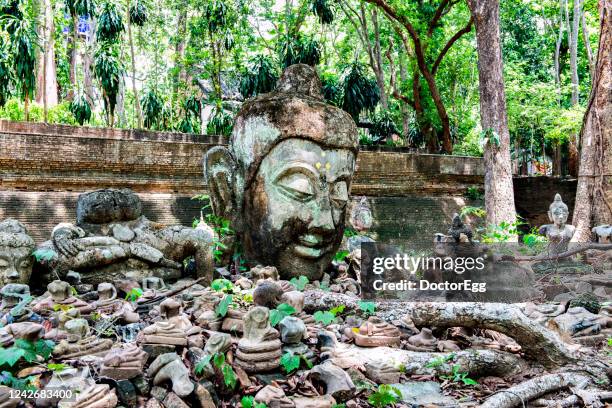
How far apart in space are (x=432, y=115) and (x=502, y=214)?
6.41m

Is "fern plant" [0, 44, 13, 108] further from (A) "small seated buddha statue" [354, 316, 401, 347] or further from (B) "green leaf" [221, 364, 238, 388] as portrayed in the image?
(B) "green leaf" [221, 364, 238, 388]

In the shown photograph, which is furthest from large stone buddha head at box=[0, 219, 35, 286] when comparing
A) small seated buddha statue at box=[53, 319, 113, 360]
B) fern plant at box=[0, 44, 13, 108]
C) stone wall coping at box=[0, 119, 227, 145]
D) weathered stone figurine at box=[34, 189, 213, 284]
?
fern plant at box=[0, 44, 13, 108]

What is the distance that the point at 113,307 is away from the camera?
9.52 ft

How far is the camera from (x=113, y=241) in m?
3.57

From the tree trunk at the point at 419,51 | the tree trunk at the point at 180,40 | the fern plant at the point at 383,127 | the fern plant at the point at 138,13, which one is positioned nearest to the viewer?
the tree trunk at the point at 419,51

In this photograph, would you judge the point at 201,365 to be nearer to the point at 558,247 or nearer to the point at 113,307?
the point at 113,307

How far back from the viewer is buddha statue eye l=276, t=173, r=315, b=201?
3.90m

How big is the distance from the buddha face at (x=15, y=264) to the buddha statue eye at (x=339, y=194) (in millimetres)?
2178

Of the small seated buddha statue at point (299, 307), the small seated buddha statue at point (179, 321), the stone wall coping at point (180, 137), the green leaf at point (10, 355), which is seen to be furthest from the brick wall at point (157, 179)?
the green leaf at point (10, 355)

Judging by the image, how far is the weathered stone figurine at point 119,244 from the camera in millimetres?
3410

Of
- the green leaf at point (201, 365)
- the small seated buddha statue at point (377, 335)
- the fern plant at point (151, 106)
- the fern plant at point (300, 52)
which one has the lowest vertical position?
the small seated buddha statue at point (377, 335)

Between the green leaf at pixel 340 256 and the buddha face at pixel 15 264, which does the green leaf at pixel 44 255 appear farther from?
the green leaf at pixel 340 256

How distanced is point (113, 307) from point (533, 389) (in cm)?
221

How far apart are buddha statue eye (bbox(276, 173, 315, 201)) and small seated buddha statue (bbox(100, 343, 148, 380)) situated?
79.7 inches
